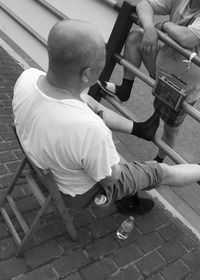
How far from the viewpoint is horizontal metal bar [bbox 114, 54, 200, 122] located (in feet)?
10.3

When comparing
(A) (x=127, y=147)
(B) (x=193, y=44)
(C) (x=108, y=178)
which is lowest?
(A) (x=127, y=147)

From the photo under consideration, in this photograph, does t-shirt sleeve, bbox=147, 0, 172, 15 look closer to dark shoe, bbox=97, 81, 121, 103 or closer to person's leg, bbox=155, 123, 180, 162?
dark shoe, bbox=97, 81, 121, 103

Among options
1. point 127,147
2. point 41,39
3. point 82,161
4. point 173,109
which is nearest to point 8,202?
point 82,161


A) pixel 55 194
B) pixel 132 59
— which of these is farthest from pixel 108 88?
pixel 55 194

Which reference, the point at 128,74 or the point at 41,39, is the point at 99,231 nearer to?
the point at 128,74

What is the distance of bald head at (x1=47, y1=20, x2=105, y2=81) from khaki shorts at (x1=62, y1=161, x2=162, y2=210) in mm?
886

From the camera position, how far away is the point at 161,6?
11.0 ft

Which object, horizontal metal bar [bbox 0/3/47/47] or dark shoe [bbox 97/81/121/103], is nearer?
dark shoe [bbox 97/81/121/103]

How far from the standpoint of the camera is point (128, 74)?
12.5 ft

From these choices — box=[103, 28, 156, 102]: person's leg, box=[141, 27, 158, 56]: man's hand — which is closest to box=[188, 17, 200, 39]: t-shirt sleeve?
box=[141, 27, 158, 56]: man's hand

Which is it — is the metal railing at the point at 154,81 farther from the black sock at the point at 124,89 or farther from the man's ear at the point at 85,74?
the man's ear at the point at 85,74

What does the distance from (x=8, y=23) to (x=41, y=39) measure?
1090 mm

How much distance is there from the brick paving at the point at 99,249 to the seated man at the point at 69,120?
429mm

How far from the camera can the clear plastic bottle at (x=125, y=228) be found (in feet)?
10.3
